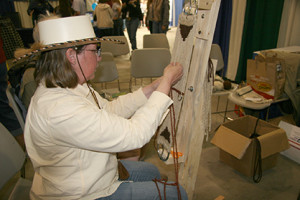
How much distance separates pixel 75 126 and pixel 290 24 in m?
3.39

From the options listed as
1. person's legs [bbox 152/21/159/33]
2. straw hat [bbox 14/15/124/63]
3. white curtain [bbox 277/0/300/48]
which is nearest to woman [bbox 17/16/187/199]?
straw hat [bbox 14/15/124/63]

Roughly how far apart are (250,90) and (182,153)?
1644mm

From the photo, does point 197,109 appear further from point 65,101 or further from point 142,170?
point 65,101

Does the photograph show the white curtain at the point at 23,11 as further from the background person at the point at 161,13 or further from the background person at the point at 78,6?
the background person at the point at 161,13

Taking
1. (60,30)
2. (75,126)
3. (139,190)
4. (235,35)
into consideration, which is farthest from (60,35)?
(235,35)

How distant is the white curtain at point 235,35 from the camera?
12.0 ft

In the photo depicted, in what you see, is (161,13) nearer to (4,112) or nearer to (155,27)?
(155,27)

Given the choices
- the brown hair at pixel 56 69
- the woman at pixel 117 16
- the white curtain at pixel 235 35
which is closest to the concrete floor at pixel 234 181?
the brown hair at pixel 56 69

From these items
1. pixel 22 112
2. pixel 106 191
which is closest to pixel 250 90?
pixel 106 191

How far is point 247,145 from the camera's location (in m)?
1.80

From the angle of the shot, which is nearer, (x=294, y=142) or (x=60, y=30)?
(x=60, y=30)

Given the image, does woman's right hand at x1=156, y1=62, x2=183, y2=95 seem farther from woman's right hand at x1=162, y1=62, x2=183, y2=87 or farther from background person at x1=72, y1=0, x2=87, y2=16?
background person at x1=72, y1=0, x2=87, y2=16

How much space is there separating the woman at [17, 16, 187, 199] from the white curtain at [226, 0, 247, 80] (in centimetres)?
319

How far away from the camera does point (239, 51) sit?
3854mm
